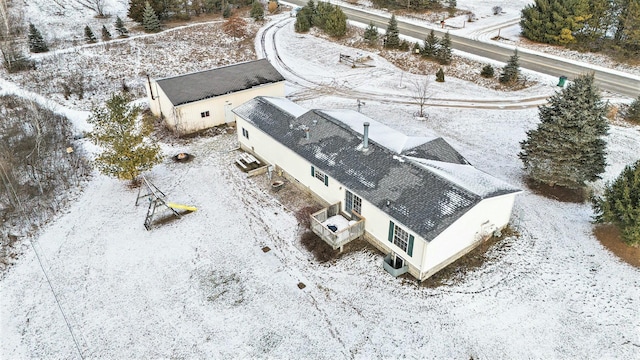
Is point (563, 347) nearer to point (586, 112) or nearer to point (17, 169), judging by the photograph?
point (586, 112)

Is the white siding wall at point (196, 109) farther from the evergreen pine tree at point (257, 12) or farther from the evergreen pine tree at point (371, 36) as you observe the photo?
the evergreen pine tree at point (257, 12)

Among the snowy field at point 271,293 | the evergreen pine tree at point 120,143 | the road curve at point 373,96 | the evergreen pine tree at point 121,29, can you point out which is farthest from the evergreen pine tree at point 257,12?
the snowy field at point 271,293

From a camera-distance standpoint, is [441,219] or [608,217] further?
[608,217]

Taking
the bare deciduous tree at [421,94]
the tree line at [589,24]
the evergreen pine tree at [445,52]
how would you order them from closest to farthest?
1. the bare deciduous tree at [421,94]
2. the tree line at [589,24]
3. the evergreen pine tree at [445,52]

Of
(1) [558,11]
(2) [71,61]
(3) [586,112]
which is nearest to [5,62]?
(2) [71,61]

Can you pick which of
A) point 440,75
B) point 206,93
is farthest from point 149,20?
point 440,75

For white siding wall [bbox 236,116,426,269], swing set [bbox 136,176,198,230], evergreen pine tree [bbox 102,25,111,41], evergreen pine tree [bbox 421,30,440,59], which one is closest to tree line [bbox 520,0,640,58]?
evergreen pine tree [bbox 421,30,440,59]

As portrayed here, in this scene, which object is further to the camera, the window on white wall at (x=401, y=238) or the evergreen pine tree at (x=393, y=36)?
the evergreen pine tree at (x=393, y=36)
